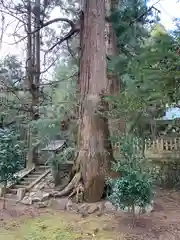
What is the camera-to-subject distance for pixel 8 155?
285 inches

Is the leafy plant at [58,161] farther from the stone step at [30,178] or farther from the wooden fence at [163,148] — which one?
the wooden fence at [163,148]

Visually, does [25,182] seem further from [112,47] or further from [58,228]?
[112,47]

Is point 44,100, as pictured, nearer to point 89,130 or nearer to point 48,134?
point 48,134

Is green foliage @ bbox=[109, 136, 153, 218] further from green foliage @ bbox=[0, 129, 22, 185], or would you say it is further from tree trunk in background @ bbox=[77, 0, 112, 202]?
green foliage @ bbox=[0, 129, 22, 185]

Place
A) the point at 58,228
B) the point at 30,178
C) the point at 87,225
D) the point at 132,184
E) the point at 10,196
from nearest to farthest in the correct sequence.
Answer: the point at 132,184 < the point at 58,228 < the point at 87,225 < the point at 10,196 < the point at 30,178

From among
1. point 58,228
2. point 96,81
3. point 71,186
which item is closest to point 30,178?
point 71,186

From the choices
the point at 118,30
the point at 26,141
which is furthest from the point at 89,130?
the point at 26,141

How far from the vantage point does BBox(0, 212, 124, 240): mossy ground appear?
201 inches

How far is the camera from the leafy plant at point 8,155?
283 inches

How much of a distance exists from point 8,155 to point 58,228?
2.34 m

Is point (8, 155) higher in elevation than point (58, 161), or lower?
higher

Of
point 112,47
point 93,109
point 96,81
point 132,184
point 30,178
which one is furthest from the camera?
point 112,47

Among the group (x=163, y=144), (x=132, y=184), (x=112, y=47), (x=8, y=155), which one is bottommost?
(x=132, y=184)

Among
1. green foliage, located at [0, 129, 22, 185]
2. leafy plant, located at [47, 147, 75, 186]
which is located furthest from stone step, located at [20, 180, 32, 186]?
green foliage, located at [0, 129, 22, 185]
